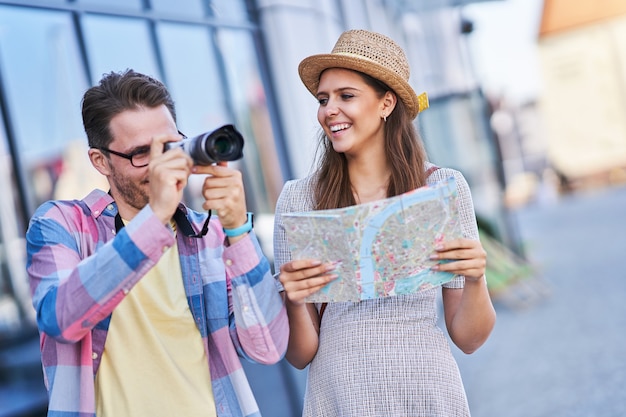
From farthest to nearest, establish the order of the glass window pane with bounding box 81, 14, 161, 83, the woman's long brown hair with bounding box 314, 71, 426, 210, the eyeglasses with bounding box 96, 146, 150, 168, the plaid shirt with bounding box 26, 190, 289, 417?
the glass window pane with bounding box 81, 14, 161, 83
the woman's long brown hair with bounding box 314, 71, 426, 210
the eyeglasses with bounding box 96, 146, 150, 168
the plaid shirt with bounding box 26, 190, 289, 417

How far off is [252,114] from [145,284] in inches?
138

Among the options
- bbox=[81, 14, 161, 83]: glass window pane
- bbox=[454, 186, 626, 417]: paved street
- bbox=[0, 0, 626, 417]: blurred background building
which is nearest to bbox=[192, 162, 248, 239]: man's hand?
bbox=[0, 0, 626, 417]: blurred background building

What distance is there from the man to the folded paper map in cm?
12

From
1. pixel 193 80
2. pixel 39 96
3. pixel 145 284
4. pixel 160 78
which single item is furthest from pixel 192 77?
pixel 145 284

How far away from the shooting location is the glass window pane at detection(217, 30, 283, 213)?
4.89 meters

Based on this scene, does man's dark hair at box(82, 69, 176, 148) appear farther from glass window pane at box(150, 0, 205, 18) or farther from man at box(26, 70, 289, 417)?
Answer: glass window pane at box(150, 0, 205, 18)

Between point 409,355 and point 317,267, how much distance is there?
353mm

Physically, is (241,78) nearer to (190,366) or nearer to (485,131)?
(190,366)

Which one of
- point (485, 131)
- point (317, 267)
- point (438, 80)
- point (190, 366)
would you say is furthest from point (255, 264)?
point (438, 80)

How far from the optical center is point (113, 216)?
165cm

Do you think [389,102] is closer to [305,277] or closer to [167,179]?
[305,277]

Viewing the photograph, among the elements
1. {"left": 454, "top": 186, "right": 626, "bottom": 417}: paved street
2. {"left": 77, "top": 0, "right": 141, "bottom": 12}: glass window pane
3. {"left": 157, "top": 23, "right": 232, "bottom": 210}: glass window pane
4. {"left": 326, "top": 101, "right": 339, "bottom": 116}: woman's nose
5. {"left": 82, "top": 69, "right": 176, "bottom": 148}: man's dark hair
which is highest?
{"left": 77, "top": 0, "right": 141, "bottom": 12}: glass window pane

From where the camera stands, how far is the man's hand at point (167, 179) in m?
1.41

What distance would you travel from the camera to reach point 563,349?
20.3ft
